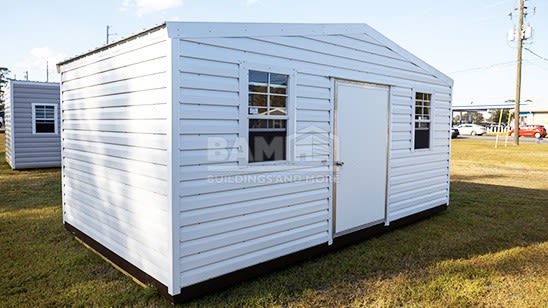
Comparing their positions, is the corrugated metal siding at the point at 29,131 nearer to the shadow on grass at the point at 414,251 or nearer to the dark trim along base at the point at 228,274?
the dark trim along base at the point at 228,274

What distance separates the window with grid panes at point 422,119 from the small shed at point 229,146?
498 mm

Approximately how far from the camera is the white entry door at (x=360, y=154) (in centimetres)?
475

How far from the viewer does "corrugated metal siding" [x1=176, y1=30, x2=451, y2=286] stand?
10.8ft

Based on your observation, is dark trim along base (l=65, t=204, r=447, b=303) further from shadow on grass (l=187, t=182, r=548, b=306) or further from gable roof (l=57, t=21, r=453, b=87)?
gable roof (l=57, t=21, r=453, b=87)

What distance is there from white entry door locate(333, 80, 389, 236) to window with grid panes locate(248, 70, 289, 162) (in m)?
0.88

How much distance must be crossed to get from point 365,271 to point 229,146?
196 cm

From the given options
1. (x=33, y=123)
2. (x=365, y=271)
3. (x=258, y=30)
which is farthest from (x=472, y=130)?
(x=258, y=30)

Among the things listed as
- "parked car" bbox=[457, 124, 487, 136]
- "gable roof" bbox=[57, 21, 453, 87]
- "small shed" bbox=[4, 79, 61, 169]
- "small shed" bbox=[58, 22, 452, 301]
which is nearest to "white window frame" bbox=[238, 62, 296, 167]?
"small shed" bbox=[58, 22, 452, 301]

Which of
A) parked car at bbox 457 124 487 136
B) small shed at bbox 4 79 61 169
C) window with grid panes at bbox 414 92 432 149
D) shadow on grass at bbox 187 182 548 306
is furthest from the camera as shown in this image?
parked car at bbox 457 124 487 136

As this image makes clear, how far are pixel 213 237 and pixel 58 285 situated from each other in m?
1.57

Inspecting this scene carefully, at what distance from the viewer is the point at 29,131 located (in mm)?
11852

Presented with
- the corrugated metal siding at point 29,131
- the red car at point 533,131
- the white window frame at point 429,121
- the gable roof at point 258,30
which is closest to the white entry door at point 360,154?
the gable roof at point 258,30

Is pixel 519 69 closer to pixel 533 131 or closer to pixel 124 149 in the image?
pixel 533 131

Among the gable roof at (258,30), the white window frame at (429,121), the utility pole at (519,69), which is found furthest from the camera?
the utility pole at (519,69)
